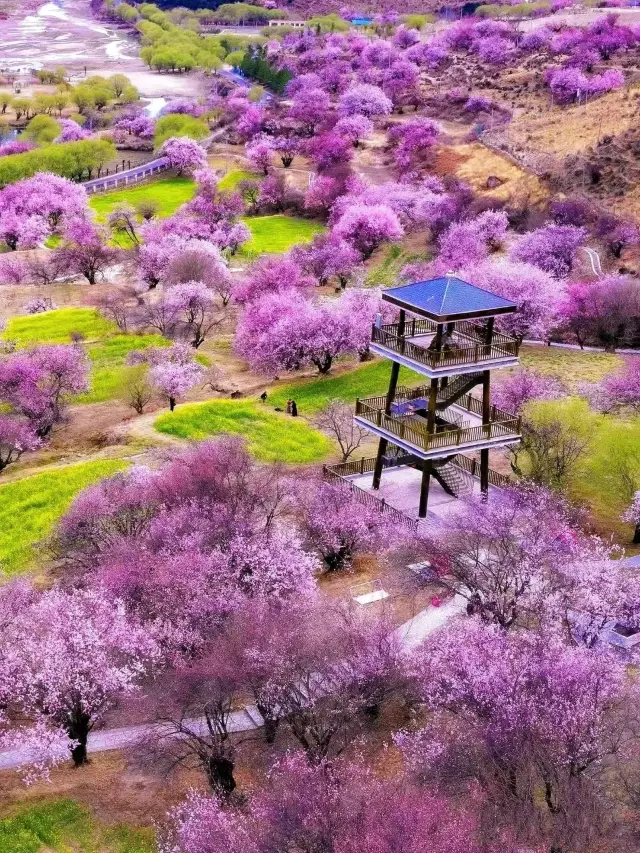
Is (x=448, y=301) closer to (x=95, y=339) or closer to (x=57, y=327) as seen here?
(x=95, y=339)

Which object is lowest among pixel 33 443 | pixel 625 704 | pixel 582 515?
pixel 33 443

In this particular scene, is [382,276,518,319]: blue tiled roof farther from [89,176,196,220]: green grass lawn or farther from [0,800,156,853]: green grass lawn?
[89,176,196,220]: green grass lawn

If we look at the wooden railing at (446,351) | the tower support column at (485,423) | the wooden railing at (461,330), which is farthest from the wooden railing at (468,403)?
the wooden railing at (446,351)

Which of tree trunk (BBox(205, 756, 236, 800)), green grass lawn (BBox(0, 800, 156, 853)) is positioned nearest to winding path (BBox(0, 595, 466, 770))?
green grass lawn (BBox(0, 800, 156, 853))

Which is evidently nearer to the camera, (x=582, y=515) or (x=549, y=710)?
(x=549, y=710)

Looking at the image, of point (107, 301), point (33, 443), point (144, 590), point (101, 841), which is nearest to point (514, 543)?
point (144, 590)

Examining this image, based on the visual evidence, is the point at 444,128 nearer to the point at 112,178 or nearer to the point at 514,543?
the point at 112,178
